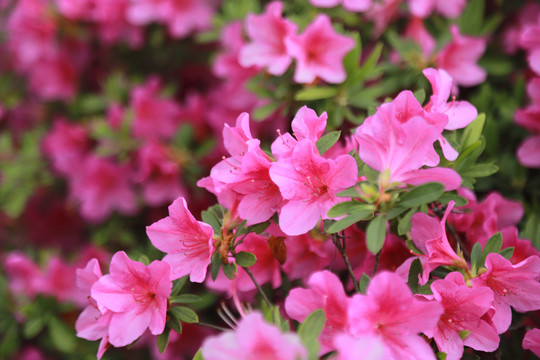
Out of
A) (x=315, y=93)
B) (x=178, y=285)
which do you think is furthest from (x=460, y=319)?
(x=315, y=93)

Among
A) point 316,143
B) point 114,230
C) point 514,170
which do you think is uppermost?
point 316,143

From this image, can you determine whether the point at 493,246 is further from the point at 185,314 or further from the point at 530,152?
the point at 185,314

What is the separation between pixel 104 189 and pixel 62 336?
534mm

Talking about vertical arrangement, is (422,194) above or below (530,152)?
above

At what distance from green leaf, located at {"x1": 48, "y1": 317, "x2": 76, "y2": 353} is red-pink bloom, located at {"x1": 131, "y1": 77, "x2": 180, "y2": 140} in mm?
689

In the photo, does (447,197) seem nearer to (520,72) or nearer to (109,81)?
(520,72)

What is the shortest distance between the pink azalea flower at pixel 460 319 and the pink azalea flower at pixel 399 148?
17 centimetres

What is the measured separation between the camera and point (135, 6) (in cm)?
187

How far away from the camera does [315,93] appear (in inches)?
Answer: 51.8

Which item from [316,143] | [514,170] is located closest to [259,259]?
[316,143]

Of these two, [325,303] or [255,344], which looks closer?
[255,344]

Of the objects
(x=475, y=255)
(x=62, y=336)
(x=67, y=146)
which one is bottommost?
(x=62, y=336)

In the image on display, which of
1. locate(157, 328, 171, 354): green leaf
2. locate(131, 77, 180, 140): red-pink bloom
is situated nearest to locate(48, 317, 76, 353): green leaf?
locate(131, 77, 180, 140): red-pink bloom

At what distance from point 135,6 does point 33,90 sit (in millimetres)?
730
